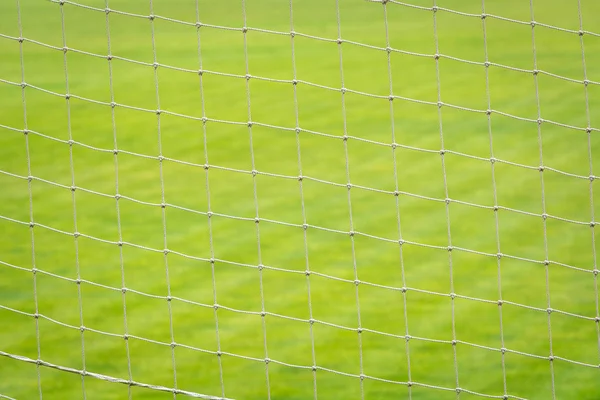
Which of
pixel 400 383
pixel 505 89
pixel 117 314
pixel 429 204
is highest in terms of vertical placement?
pixel 505 89

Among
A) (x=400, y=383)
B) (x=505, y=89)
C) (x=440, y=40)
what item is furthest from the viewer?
(x=440, y=40)

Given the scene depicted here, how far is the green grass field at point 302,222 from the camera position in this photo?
112 inches

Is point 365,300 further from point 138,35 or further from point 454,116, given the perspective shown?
point 138,35

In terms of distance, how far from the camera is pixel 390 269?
11.5ft

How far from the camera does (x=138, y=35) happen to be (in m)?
6.45

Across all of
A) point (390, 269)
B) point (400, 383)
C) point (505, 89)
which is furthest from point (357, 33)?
point (400, 383)

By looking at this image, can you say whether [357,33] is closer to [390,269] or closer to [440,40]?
[440,40]

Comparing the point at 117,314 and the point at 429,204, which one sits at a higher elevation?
the point at 429,204

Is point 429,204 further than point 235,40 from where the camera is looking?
No

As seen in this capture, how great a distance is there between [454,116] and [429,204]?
105 centimetres

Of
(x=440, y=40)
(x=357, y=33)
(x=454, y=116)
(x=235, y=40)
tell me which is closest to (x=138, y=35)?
(x=235, y=40)

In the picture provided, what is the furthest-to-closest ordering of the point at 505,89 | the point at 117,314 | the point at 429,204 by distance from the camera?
the point at 505,89, the point at 429,204, the point at 117,314

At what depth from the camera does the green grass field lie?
9.36 ft

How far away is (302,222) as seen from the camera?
Result: 3854 mm
